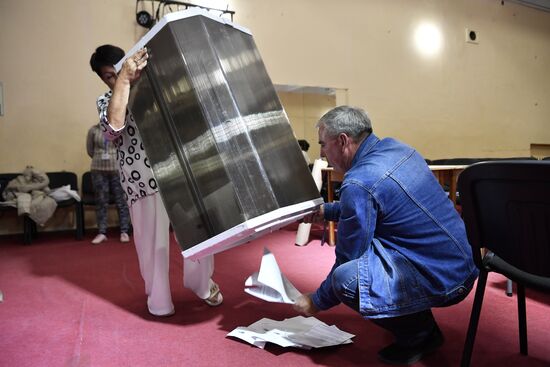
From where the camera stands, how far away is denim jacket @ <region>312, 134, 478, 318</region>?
1.18 meters

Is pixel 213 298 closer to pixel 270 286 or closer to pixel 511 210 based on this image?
pixel 270 286

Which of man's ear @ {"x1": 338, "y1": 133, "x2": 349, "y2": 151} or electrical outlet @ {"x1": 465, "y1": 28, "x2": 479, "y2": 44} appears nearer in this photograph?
man's ear @ {"x1": 338, "y1": 133, "x2": 349, "y2": 151}

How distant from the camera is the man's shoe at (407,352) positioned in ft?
4.25

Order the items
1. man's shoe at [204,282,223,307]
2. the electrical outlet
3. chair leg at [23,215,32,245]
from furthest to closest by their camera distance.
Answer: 1. the electrical outlet
2. chair leg at [23,215,32,245]
3. man's shoe at [204,282,223,307]

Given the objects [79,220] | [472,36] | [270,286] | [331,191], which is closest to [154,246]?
[270,286]

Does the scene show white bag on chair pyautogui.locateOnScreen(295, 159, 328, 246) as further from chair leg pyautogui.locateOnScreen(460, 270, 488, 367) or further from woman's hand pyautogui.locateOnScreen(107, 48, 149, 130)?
chair leg pyautogui.locateOnScreen(460, 270, 488, 367)

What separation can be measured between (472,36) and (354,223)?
666cm

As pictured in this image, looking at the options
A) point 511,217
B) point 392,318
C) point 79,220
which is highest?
point 511,217

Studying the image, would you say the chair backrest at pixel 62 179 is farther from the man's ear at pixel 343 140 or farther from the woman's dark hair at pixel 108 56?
the man's ear at pixel 343 140

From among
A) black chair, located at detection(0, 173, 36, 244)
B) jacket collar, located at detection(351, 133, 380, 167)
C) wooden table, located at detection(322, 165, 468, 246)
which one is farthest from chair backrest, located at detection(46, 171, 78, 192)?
jacket collar, located at detection(351, 133, 380, 167)

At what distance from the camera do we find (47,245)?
3.62 meters

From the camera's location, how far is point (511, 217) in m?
0.97

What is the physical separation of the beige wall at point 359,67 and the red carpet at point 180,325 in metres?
2.24

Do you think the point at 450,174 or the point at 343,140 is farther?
the point at 450,174
